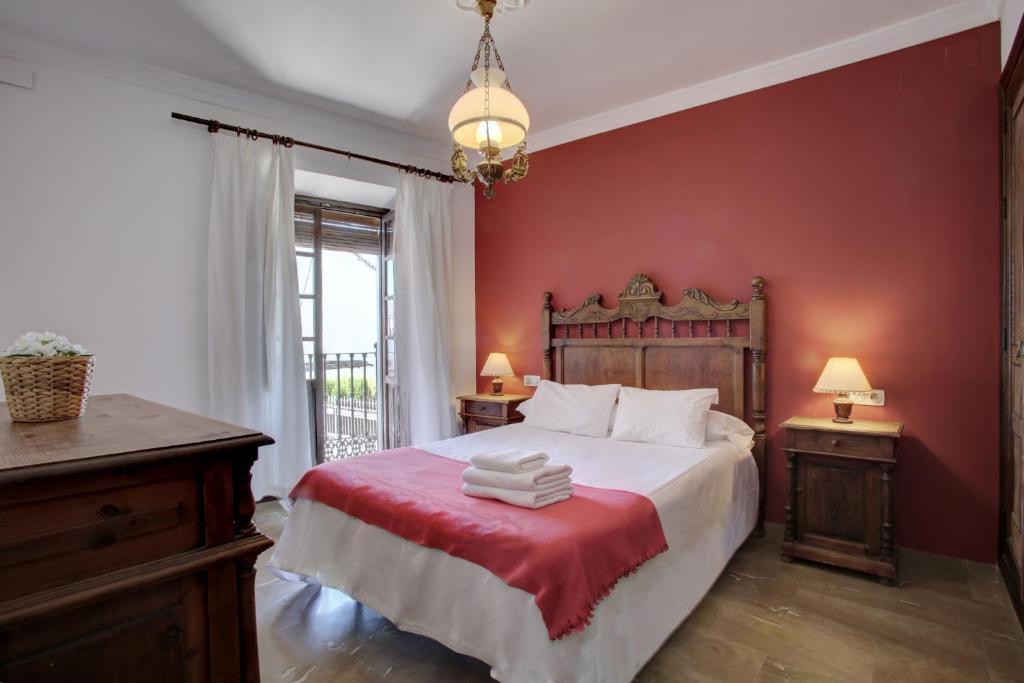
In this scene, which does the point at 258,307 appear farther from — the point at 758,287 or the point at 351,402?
the point at 758,287

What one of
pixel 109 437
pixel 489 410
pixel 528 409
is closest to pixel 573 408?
pixel 528 409

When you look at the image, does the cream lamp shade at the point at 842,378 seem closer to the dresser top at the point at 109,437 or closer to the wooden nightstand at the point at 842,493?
the wooden nightstand at the point at 842,493

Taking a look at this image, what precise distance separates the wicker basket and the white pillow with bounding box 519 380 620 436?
2.64 meters

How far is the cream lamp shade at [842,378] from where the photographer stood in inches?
109

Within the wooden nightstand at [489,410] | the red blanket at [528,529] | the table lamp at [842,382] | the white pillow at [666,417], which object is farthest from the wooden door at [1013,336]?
the wooden nightstand at [489,410]

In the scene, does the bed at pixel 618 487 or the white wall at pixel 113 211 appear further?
the white wall at pixel 113 211

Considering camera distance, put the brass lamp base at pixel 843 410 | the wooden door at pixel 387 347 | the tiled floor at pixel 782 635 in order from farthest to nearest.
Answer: the wooden door at pixel 387 347 < the brass lamp base at pixel 843 410 < the tiled floor at pixel 782 635

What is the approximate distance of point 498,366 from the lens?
4.42 metres

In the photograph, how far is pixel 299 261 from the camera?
168 inches

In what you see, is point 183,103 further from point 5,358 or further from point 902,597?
point 902,597

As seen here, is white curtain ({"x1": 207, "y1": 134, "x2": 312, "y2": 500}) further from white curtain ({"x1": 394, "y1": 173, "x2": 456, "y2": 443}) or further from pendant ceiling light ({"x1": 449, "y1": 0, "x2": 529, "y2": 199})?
pendant ceiling light ({"x1": 449, "y1": 0, "x2": 529, "y2": 199})

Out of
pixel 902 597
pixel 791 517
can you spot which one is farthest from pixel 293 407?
pixel 902 597

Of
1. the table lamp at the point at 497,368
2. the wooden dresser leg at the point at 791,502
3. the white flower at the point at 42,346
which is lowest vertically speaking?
the wooden dresser leg at the point at 791,502

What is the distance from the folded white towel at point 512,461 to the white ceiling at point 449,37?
221 cm
